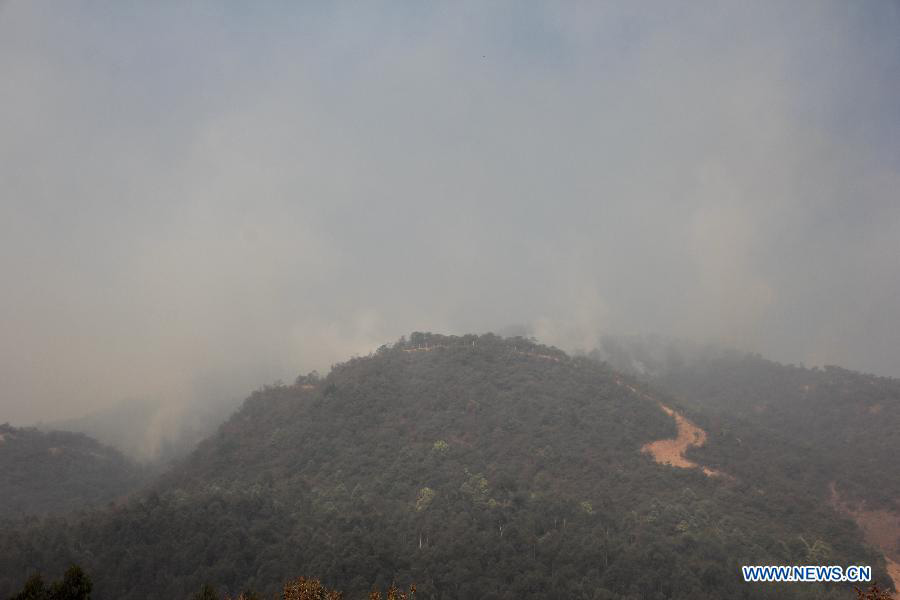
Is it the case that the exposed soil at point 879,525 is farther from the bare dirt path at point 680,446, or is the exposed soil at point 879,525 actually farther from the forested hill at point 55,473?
the forested hill at point 55,473

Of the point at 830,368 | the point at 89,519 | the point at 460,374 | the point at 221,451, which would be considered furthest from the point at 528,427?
the point at 830,368

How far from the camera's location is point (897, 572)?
63531 millimetres

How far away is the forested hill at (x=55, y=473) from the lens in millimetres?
84894

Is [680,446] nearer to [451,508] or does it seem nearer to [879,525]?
[879,525]

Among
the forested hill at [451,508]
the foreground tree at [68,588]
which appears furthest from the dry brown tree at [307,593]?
the forested hill at [451,508]

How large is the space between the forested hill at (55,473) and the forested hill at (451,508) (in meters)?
19.0

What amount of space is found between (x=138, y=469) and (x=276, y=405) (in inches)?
1500

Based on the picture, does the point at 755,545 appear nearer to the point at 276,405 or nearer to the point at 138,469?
the point at 276,405

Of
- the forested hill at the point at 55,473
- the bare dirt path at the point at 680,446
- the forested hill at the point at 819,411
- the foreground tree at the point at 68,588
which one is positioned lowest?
the foreground tree at the point at 68,588

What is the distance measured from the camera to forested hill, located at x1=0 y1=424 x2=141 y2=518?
279ft

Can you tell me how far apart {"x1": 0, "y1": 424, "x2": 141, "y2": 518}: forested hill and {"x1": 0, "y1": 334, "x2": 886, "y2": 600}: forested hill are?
62.4ft

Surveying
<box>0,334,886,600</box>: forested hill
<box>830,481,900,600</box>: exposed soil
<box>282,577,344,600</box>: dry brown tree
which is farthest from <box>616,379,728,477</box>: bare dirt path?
<box>282,577,344,600</box>: dry brown tree

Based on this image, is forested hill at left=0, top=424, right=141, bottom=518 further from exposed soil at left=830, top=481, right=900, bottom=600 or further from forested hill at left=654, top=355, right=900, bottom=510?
exposed soil at left=830, top=481, right=900, bottom=600

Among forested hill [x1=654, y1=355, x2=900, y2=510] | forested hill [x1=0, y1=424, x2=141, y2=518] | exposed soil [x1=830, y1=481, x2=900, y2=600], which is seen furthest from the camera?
forested hill [x1=0, y1=424, x2=141, y2=518]
